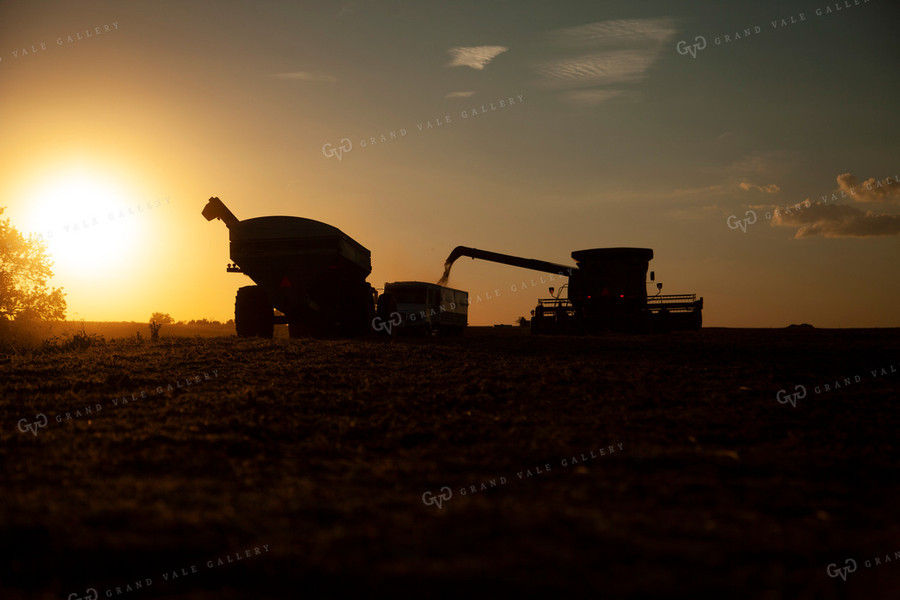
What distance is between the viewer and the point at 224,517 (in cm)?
432

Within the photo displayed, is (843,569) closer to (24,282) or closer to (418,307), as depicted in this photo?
(418,307)

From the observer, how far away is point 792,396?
9969 millimetres

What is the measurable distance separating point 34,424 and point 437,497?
5.84 metres

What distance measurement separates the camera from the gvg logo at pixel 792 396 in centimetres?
959

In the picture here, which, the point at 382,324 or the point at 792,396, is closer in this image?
the point at 792,396

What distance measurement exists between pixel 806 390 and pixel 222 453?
8577 mm

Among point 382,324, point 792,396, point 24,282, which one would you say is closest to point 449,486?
point 792,396

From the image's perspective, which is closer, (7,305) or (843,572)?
(843,572)

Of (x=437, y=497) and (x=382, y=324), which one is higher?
(x=382, y=324)

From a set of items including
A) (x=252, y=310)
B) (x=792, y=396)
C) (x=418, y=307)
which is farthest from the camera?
(x=418, y=307)

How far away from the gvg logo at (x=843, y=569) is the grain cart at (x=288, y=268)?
1840cm

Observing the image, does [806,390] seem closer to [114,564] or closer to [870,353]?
[870,353]

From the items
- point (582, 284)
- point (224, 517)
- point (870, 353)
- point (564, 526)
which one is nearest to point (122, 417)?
point (224, 517)

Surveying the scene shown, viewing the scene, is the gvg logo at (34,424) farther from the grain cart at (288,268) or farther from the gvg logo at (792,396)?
the grain cart at (288,268)
